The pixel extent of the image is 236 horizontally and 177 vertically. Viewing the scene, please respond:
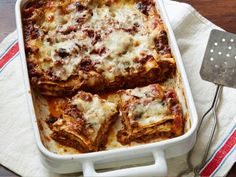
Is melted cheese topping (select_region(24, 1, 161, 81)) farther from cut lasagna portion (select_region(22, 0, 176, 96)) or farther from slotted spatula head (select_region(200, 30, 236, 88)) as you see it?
slotted spatula head (select_region(200, 30, 236, 88))

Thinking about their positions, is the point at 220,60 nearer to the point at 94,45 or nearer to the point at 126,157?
the point at 94,45

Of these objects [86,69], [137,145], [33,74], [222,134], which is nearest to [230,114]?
[222,134]

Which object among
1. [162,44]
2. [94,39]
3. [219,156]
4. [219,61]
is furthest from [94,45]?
[219,156]

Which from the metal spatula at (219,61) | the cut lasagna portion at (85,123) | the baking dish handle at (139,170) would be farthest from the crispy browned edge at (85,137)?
the metal spatula at (219,61)

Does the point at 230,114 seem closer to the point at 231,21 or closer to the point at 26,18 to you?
the point at 231,21

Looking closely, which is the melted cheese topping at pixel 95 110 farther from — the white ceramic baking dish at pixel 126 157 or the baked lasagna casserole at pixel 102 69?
the white ceramic baking dish at pixel 126 157

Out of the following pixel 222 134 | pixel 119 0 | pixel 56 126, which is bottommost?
pixel 222 134
